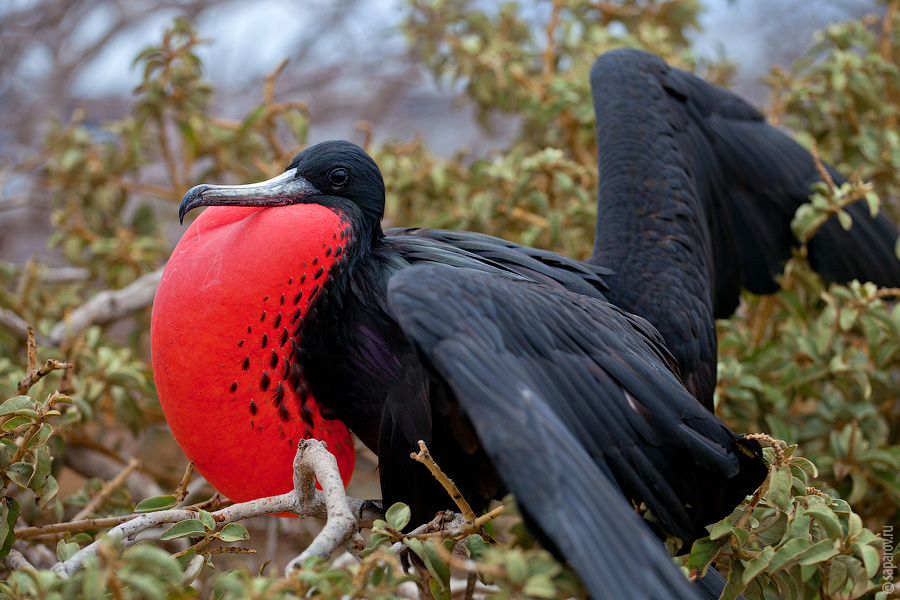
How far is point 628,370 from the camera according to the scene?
1.03 meters

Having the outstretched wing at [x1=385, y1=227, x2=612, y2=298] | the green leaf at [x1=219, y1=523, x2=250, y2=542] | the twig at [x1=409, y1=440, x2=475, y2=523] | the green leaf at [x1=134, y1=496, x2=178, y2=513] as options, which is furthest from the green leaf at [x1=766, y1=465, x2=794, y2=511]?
the green leaf at [x1=134, y1=496, x2=178, y2=513]

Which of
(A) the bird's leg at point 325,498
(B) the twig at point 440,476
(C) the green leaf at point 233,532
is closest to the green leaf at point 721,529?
(B) the twig at point 440,476

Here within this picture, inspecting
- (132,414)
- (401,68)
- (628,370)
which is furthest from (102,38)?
(628,370)

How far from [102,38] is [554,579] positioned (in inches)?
188

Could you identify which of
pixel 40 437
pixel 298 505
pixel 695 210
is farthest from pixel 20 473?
pixel 695 210

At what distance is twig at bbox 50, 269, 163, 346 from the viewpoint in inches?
72.3

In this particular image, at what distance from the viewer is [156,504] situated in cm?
104

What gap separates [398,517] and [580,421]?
242mm

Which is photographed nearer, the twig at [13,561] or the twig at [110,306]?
the twig at [13,561]

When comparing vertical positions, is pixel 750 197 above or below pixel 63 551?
above

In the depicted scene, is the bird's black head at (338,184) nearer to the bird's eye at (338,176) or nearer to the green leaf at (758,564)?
the bird's eye at (338,176)

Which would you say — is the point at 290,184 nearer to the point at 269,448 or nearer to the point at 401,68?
the point at 269,448

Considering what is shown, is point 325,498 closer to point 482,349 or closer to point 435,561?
point 435,561

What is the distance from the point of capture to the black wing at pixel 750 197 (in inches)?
68.3
